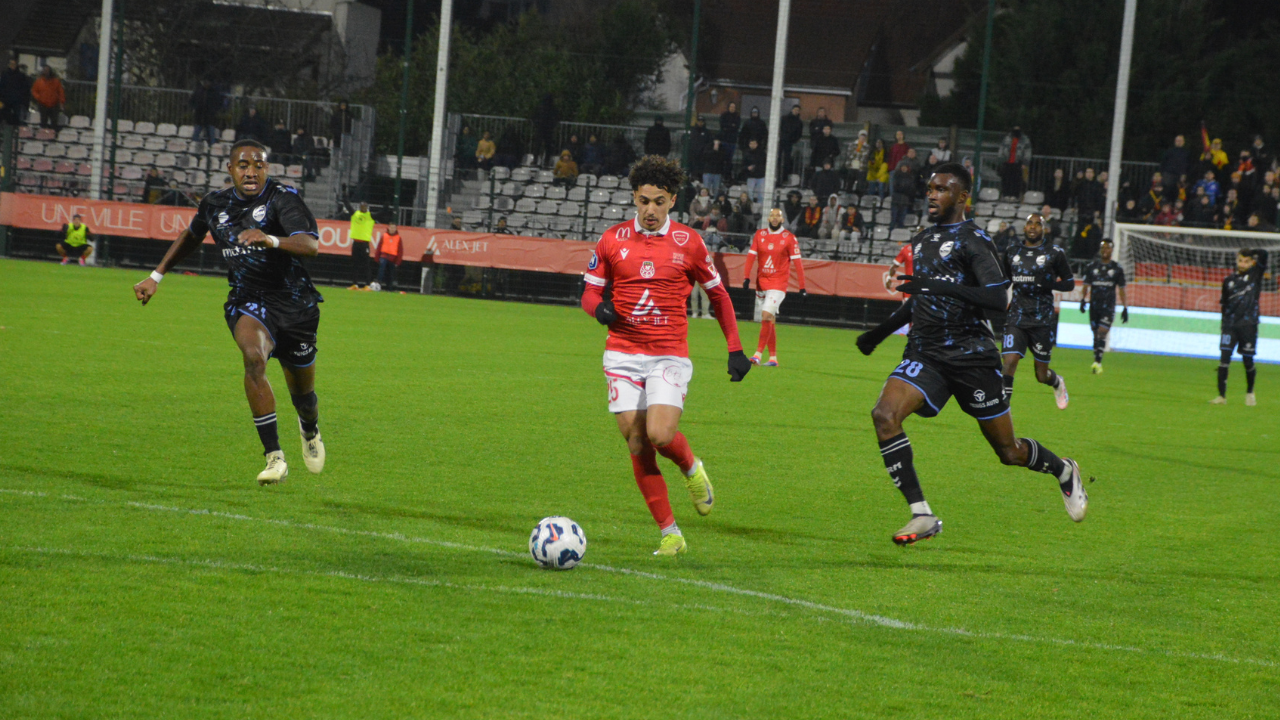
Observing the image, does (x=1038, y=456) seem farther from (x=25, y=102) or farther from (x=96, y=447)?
(x=25, y=102)

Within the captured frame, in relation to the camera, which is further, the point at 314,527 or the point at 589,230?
the point at 589,230

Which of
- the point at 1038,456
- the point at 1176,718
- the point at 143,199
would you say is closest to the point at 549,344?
the point at 1038,456

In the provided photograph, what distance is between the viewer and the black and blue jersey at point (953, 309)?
7.19m

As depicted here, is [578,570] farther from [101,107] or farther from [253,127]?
[101,107]

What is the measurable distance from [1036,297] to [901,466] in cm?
885

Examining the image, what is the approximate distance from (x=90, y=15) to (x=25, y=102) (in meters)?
11.0

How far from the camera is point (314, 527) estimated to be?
6.80 m

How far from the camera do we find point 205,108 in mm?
34469

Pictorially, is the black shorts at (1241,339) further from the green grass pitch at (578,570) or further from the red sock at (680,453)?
the red sock at (680,453)

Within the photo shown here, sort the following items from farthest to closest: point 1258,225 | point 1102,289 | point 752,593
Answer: point 1258,225
point 1102,289
point 752,593

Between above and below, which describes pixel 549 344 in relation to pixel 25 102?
below

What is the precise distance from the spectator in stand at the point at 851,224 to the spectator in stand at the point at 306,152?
1397cm

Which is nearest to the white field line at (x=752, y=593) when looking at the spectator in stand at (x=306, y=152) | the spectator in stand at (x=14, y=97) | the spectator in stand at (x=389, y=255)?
the spectator in stand at (x=389, y=255)

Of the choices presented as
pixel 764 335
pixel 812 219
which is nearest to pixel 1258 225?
pixel 812 219
